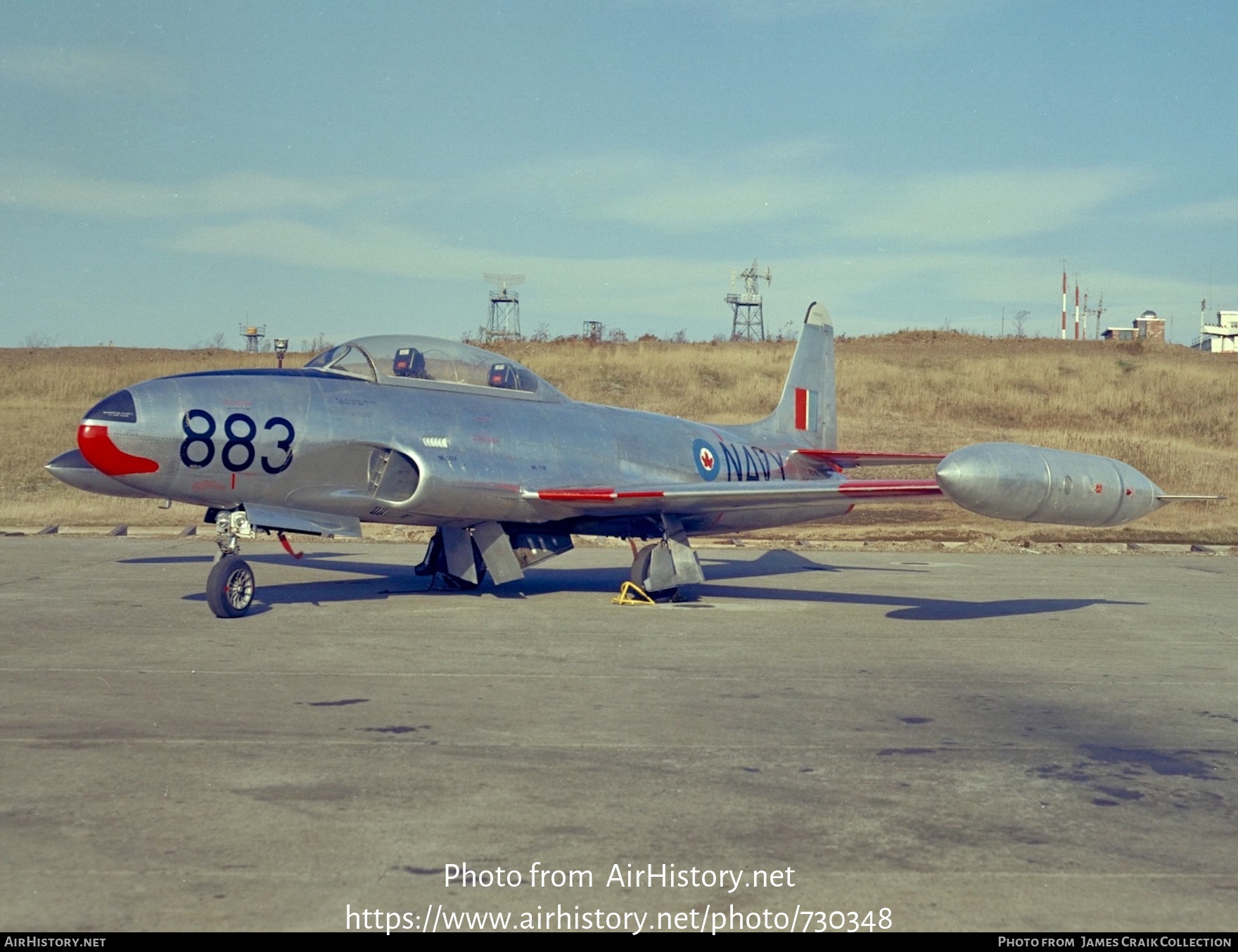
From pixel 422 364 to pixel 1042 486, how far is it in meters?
7.06

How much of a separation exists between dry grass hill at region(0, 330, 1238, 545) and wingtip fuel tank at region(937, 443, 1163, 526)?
47.9 feet

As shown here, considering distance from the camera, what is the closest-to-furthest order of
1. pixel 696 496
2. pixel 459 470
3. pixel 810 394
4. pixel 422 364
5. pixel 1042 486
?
pixel 1042 486, pixel 459 470, pixel 422 364, pixel 696 496, pixel 810 394

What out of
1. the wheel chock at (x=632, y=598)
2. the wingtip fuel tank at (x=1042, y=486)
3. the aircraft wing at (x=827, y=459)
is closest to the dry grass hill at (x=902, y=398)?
the aircraft wing at (x=827, y=459)

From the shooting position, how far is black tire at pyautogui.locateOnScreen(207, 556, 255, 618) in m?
12.0

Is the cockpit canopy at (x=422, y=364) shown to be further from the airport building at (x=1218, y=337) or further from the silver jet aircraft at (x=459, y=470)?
the airport building at (x=1218, y=337)

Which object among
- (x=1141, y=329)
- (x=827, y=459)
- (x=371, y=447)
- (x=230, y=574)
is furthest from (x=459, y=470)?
(x=1141, y=329)

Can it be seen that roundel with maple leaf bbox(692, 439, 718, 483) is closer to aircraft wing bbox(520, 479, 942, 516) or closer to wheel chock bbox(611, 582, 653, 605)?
aircraft wing bbox(520, 479, 942, 516)

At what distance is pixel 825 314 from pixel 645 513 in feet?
24.1

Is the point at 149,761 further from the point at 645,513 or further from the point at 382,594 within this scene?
the point at 645,513

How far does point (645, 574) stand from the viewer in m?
14.5

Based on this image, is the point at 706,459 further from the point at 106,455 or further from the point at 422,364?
the point at 106,455

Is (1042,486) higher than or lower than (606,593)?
higher

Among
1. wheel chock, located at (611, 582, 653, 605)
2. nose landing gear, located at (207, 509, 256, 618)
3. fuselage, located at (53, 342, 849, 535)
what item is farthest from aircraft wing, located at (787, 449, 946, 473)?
nose landing gear, located at (207, 509, 256, 618)
